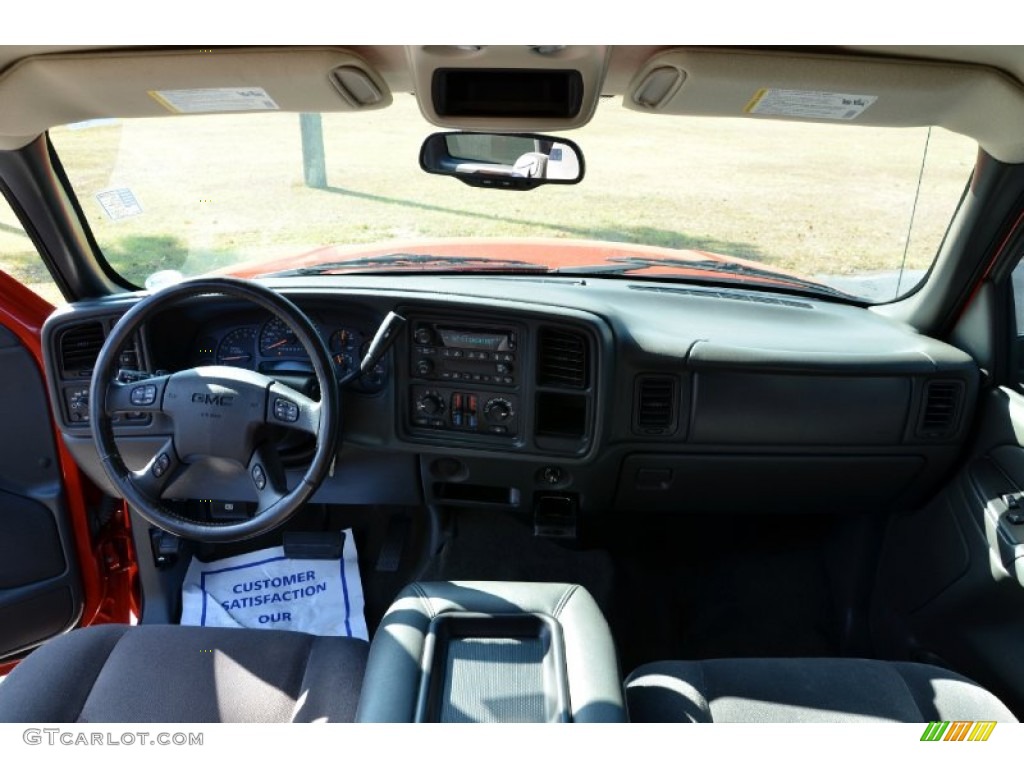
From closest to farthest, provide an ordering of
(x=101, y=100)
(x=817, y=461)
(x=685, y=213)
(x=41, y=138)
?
(x=101, y=100) < (x=41, y=138) < (x=817, y=461) < (x=685, y=213)

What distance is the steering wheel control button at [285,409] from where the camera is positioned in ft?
7.13

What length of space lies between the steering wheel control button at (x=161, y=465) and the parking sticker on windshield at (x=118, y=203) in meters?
0.95

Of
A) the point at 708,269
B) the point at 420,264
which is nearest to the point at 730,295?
the point at 708,269

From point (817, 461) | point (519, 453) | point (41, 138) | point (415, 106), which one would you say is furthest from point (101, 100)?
point (817, 461)

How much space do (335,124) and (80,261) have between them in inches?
37.6

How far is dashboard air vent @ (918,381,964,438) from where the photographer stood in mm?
2486

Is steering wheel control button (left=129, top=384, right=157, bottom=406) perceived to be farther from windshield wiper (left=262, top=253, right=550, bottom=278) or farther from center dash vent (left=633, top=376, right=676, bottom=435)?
center dash vent (left=633, top=376, right=676, bottom=435)

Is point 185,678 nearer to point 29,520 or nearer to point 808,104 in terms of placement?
point 29,520

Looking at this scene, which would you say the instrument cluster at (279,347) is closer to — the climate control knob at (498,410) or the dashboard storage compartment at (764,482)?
the climate control knob at (498,410)

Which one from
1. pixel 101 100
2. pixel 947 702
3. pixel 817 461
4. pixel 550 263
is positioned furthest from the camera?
pixel 550 263

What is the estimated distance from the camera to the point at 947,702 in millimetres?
1771

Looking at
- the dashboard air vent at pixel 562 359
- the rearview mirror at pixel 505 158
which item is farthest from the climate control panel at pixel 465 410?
the rearview mirror at pixel 505 158

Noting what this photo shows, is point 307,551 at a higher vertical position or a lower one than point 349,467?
lower

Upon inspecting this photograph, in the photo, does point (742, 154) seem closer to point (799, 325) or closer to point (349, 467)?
point (799, 325)
